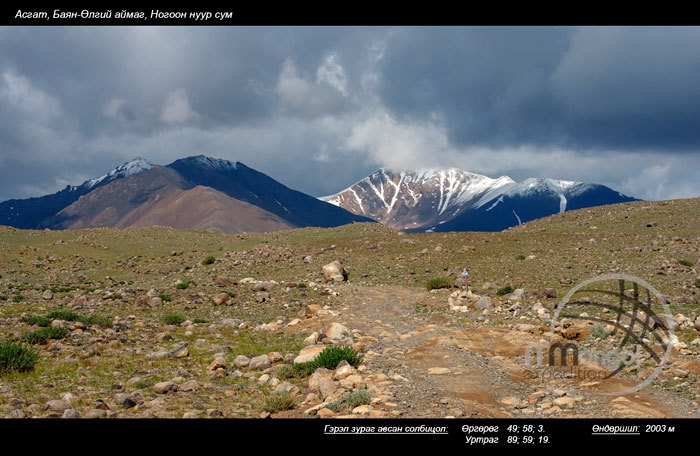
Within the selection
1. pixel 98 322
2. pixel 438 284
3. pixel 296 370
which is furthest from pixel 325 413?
pixel 438 284

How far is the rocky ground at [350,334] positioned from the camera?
356 inches

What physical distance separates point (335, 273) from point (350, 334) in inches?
616

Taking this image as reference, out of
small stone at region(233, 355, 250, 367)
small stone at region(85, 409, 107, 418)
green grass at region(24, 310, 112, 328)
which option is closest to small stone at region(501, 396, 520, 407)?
small stone at region(233, 355, 250, 367)

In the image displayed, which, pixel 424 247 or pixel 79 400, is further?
pixel 424 247

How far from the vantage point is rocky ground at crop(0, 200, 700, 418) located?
29.7 feet

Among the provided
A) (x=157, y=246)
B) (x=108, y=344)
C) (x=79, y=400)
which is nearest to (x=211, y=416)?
(x=79, y=400)

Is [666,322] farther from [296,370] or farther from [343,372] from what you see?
[296,370]

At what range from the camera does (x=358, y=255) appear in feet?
134

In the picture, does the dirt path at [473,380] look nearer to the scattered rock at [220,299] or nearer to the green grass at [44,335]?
A: the scattered rock at [220,299]

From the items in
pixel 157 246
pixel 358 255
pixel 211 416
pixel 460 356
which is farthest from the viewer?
pixel 157 246

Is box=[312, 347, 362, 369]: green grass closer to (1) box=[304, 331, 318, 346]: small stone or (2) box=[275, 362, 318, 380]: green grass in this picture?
(2) box=[275, 362, 318, 380]: green grass

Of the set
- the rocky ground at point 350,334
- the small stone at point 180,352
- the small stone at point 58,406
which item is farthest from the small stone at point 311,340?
the small stone at point 58,406
